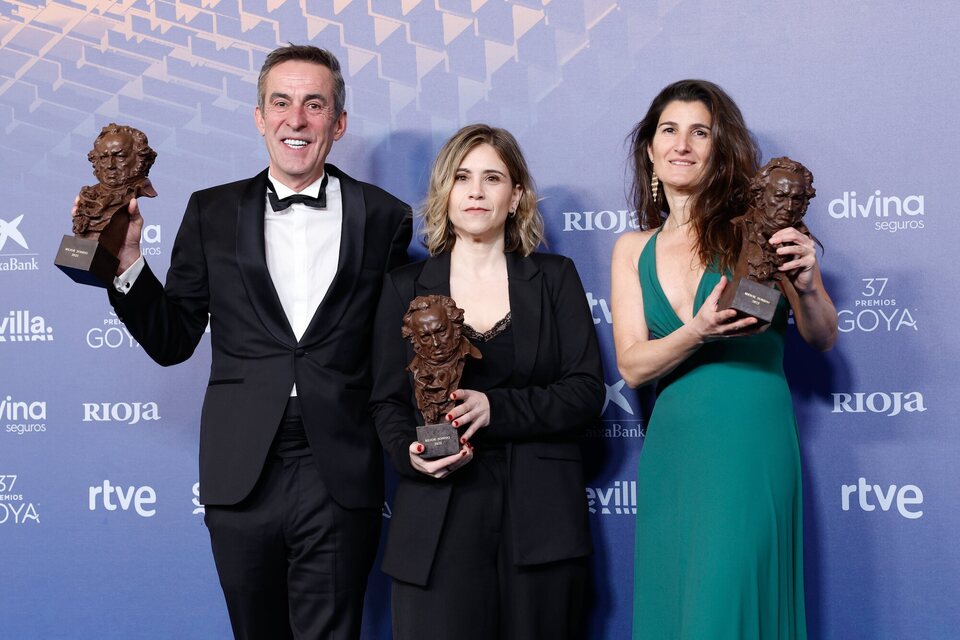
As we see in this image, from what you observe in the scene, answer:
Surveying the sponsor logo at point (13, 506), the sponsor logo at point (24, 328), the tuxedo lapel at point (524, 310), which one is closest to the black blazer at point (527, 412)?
the tuxedo lapel at point (524, 310)

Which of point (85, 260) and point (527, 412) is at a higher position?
point (85, 260)

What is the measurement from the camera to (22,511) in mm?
3547

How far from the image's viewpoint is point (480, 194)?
260 centimetres

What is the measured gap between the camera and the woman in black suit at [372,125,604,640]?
7.80ft

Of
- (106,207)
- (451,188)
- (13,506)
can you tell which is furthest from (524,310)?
(13,506)

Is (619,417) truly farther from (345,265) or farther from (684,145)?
(345,265)

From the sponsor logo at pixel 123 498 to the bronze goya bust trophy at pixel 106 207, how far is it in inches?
53.0

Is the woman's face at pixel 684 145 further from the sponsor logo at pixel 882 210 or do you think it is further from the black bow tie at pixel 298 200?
the black bow tie at pixel 298 200

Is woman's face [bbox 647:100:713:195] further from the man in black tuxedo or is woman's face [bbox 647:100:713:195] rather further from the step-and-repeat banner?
the man in black tuxedo

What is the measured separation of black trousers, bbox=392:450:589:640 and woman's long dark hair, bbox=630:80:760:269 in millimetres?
852

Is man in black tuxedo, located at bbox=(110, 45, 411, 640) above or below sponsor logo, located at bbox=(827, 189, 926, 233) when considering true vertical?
below

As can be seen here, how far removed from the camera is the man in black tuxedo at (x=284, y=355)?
2545 mm

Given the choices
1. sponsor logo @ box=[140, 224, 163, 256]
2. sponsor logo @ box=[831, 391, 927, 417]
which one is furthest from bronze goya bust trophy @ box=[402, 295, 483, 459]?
sponsor logo @ box=[140, 224, 163, 256]

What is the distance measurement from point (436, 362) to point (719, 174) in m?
0.99
